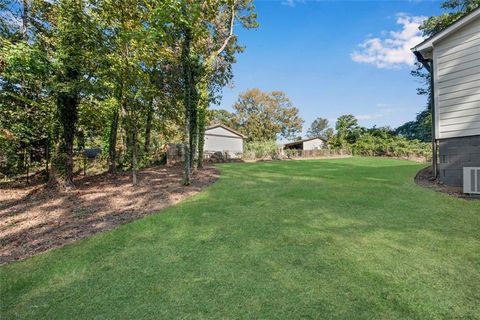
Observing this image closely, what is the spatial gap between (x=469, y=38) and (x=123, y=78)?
9.93 m

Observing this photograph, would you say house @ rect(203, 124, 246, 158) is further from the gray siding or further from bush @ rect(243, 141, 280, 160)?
the gray siding

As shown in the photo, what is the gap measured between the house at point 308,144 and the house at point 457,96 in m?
32.7

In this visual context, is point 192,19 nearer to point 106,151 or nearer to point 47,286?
point 47,286

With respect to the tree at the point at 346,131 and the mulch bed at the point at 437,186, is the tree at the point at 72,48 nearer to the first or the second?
the mulch bed at the point at 437,186

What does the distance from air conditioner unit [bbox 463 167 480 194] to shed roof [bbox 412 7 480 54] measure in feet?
13.1

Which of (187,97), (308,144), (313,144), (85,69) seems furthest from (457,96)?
(313,144)

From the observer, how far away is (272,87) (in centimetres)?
4625

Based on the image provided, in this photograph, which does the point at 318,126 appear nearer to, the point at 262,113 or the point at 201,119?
the point at 262,113

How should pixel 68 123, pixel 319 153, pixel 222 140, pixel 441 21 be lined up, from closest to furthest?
pixel 68 123 < pixel 441 21 < pixel 222 140 < pixel 319 153

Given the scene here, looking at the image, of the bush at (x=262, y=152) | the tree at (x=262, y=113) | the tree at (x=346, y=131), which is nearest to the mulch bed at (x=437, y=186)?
the bush at (x=262, y=152)

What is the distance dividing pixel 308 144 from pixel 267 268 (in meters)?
39.3

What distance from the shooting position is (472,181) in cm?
599

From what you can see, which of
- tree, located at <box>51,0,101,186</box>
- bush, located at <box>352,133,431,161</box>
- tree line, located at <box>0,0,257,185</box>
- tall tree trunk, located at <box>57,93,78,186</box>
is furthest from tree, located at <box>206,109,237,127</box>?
tree, located at <box>51,0,101,186</box>

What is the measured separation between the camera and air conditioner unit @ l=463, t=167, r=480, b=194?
5930 mm
